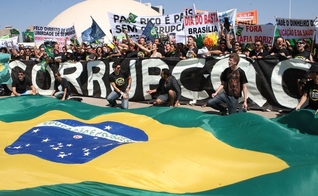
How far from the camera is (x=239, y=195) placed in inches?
112

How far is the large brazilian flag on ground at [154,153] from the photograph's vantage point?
3.01 metres

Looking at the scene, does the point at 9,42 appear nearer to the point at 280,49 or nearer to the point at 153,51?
the point at 153,51

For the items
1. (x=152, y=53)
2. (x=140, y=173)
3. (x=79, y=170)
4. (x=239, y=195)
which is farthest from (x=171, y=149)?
(x=152, y=53)

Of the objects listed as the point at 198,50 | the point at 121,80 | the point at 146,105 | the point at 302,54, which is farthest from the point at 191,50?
the point at 302,54

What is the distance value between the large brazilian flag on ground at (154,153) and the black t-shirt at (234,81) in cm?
138

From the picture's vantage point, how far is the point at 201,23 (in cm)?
991

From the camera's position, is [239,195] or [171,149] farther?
[171,149]

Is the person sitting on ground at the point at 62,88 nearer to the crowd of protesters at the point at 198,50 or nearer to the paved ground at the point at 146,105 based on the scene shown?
the paved ground at the point at 146,105

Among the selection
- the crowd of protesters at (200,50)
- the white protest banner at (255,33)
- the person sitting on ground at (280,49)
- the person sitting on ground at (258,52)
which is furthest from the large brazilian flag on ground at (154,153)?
the white protest banner at (255,33)

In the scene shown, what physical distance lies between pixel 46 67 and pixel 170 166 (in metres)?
9.35

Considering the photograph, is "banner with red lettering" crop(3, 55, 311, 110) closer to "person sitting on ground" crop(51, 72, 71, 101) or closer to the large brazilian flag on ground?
"person sitting on ground" crop(51, 72, 71, 101)

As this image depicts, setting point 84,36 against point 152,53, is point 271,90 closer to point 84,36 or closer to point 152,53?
point 152,53

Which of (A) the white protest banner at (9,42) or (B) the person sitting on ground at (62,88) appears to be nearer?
(B) the person sitting on ground at (62,88)

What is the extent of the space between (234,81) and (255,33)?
10.1 ft
